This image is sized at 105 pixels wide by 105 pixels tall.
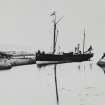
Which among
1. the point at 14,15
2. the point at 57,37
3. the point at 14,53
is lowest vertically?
the point at 14,53

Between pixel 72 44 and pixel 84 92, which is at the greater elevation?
pixel 72 44

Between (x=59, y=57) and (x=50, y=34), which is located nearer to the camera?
(x=50, y=34)

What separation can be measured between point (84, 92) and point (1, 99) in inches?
37.0

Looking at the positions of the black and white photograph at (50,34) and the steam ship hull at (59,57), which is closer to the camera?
the black and white photograph at (50,34)

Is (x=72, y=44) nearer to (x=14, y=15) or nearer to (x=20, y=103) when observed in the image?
(x=14, y=15)

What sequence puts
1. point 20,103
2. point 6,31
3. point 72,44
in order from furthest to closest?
point 72,44, point 6,31, point 20,103

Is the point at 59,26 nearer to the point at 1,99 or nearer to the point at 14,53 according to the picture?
the point at 14,53

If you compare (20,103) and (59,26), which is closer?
(20,103)

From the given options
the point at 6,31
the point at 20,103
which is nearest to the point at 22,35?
the point at 6,31

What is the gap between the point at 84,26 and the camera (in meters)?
2.50

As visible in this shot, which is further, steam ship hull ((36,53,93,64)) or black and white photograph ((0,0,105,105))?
steam ship hull ((36,53,93,64))

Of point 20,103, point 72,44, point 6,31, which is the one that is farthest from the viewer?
point 72,44

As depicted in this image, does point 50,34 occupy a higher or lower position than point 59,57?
higher

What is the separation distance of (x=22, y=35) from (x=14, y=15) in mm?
205
